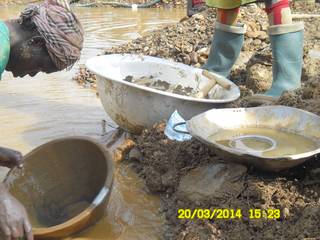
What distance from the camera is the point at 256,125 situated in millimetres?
3078

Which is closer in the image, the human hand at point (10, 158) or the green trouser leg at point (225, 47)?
the human hand at point (10, 158)

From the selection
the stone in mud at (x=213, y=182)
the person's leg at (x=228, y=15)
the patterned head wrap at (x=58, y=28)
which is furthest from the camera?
the person's leg at (x=228, y=15)

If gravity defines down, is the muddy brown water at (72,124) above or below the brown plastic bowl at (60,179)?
below

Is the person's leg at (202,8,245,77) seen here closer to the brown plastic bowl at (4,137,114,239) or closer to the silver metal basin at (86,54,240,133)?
the silver metal basin at (86,54,240,133)

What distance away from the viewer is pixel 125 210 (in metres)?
2.96

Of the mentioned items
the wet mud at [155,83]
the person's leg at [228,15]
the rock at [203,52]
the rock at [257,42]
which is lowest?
the rock at [203,52]

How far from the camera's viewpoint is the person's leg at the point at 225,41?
4117 mm

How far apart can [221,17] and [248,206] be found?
2.14 metres

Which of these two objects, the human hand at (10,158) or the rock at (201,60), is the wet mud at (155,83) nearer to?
the rock at (201,60)

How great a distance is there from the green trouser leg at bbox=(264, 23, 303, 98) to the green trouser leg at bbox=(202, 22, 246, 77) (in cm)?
52

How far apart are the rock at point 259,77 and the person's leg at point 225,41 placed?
0.72 ft

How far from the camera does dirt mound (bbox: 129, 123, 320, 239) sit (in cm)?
236

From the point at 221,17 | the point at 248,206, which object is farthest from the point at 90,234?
the point at 221,17
